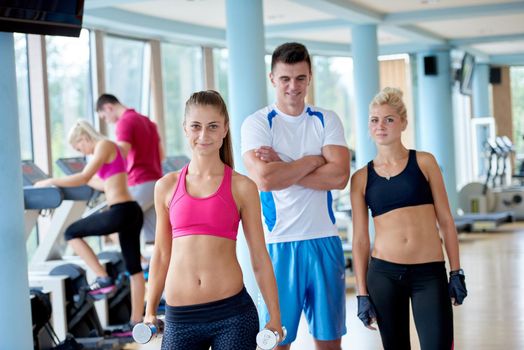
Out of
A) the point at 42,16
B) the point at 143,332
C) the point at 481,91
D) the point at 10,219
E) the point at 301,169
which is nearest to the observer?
the point at 143,332

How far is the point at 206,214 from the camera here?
8.89 ft

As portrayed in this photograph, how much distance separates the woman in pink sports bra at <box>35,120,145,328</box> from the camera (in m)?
6.06

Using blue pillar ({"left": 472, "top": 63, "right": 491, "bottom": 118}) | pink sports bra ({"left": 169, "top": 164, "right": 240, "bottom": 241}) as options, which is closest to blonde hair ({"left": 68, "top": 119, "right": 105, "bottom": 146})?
pink sports bra ({"left": 169, "top": 164, "right": 240, "bottom": 241})

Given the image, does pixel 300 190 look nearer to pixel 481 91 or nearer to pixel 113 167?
pixel 113 167

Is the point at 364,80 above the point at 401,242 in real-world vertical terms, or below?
above

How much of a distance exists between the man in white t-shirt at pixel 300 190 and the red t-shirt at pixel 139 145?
3.65 m

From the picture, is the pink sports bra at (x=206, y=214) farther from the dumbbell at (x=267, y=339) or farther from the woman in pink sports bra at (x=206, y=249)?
the dumbbell at (x=267, y=339)

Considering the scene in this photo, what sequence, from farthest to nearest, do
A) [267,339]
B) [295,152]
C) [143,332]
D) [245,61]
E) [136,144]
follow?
[245,61] → [136,144] → [295,152] → [143,332] → [267,339]

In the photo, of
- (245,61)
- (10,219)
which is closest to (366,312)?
(10,219)

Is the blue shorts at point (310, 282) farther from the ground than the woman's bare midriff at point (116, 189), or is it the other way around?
the woman's bare midriff at point (116, 189)

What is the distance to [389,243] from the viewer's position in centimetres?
343

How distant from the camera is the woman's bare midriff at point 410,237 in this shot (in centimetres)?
340

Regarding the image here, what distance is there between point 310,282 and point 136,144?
3947 mm

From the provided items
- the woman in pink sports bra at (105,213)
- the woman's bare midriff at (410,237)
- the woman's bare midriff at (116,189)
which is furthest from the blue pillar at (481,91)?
the woman's bare midriff at (410,237)
